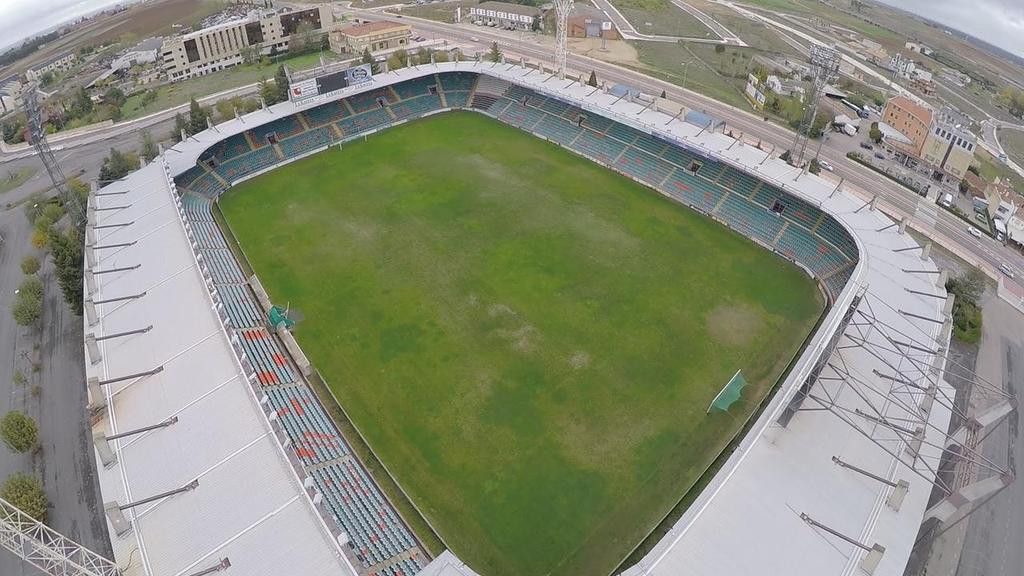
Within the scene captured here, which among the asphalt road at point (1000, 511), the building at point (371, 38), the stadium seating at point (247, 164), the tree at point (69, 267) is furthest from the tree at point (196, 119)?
the asphalt road at point (1000, 511)

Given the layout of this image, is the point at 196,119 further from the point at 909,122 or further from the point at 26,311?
the point at 909,122

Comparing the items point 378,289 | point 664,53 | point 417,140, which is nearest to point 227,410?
point 378,289

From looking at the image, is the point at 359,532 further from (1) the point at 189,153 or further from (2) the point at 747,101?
(2) the point at 747,101

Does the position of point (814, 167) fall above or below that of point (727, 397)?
above

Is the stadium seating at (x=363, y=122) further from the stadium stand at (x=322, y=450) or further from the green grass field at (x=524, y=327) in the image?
the stadium stand at (x=322, y=450)

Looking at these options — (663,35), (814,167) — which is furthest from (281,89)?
(663,35)
